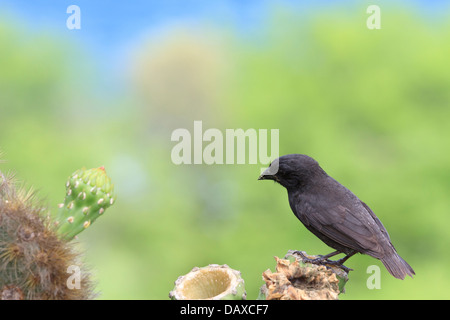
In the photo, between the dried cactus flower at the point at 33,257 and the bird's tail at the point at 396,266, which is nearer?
the dried cactus flower at the point at 33,257

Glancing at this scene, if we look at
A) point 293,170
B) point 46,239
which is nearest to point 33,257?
point 46,239

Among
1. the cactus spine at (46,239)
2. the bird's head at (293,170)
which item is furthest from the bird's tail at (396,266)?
the cactus spine at (46,239)

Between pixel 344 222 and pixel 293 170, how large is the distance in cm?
42

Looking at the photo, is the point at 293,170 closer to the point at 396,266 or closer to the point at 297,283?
the point at 396,266

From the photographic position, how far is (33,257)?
198 cm

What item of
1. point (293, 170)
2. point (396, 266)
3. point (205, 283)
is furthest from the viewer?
point (293, 170)

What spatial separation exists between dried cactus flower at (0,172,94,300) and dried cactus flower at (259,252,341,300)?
76 cm

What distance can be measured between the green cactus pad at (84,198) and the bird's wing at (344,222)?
1.28 m

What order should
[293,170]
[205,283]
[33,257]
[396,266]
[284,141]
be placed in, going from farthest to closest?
1. [284,141]
2. [293,170]
3. [396,266]
4. [205,283]
5. [33,257]

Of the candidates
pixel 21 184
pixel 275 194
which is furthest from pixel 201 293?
pixel 275 194

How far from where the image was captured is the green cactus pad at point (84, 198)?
2232 millimetres

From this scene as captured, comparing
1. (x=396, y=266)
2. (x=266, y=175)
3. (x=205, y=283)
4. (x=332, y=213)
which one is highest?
(x=266, y=175)

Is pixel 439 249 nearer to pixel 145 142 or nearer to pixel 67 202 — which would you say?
pixel 145 142

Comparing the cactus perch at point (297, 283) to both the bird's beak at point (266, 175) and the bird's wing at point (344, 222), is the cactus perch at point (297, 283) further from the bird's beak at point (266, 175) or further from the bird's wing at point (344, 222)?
the bird's beak at point (266, 175)
